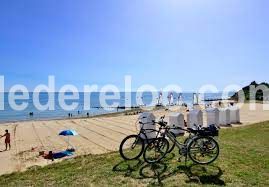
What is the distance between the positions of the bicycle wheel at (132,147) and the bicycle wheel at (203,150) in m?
1.24

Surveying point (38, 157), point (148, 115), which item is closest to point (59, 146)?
point (38, 157)

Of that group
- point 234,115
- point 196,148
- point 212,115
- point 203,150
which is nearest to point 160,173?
point 196,148

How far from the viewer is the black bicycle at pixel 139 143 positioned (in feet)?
25.4

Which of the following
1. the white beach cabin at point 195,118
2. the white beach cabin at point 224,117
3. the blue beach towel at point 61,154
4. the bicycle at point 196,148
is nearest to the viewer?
the bicycle at point 196,148

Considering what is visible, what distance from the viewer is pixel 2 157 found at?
12.9m

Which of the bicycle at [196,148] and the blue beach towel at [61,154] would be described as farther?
the blue beach towel at [61,154]

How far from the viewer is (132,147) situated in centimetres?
791

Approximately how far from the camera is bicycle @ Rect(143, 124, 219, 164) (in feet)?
24.4

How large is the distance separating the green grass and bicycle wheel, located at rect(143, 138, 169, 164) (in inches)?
7.5

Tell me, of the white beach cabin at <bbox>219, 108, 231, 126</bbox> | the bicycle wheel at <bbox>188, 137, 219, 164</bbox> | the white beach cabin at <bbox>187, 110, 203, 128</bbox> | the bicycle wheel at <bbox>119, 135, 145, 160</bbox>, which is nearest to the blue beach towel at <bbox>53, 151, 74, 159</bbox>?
the bicycle wheel at <bbox>119, 135, 145, 160</bbox>

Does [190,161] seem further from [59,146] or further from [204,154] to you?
[59,146]

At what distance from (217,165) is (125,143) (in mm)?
2280

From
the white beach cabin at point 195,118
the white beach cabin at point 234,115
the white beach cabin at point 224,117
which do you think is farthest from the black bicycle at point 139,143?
the white beach cabin at point 234,115

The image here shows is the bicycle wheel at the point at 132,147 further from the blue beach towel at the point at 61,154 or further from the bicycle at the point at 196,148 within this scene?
the blue beach towel at the point at 61,154
